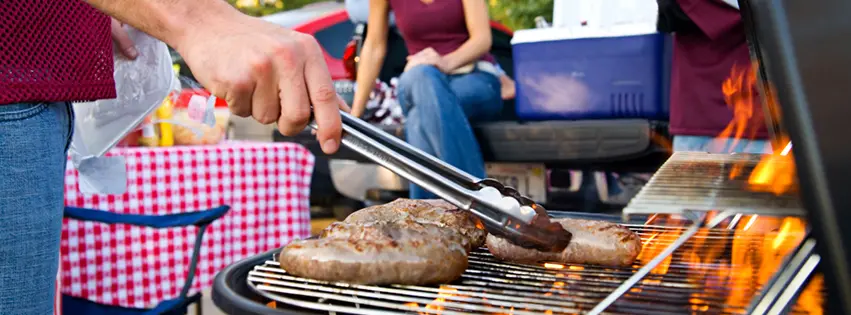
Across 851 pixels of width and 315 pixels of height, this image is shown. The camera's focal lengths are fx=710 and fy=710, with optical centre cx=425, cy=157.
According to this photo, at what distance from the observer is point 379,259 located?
4.50 ft

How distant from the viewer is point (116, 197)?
3.64 m

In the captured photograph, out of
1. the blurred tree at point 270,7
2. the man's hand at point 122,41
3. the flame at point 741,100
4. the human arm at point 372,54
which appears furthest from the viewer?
the blurred tree at point 270,7

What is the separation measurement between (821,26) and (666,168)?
0.89m

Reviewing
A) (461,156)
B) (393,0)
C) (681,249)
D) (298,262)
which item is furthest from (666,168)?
(393,0)

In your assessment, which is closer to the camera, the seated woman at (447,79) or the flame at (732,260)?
the flame at (732,260)

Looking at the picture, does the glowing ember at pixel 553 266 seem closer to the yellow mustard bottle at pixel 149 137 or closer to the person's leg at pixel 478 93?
the yellow mustard bottle at pixel 149 137

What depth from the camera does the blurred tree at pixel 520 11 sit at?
12547mm

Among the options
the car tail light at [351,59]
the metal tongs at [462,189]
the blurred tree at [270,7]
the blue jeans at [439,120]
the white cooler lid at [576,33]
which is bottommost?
the metal tongs at [462,189]

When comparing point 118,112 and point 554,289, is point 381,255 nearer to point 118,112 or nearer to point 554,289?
point 554,289

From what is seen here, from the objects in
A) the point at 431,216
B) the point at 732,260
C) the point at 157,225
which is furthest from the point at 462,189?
the point at 157,225

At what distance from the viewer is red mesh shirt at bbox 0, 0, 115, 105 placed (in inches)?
62.1

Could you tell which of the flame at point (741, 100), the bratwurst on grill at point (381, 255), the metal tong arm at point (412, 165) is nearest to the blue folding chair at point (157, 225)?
the bratwurst on grill at point (381, 255)

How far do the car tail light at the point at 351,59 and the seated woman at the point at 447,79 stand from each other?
98cm

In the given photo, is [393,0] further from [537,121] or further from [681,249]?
[681,249]
